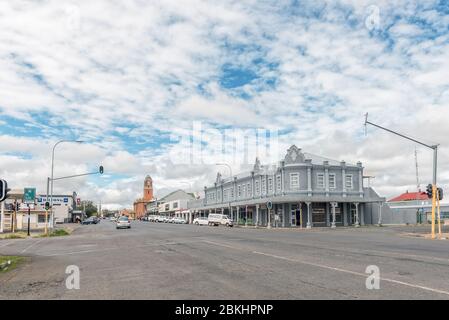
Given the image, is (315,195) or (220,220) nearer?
(315,195)

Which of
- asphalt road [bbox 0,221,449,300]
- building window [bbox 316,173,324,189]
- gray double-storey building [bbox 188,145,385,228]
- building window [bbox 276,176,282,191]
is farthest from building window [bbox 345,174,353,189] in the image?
asphalt road [bbox 0,221,449,300]

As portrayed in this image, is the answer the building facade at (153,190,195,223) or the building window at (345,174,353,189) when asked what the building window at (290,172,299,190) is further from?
the building facade at (153,190,195,223)

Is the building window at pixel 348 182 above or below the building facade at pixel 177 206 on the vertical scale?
above

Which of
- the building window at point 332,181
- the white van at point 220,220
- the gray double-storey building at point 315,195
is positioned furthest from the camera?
the white van at point 220,220

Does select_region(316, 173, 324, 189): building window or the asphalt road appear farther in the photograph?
select_region(316, 173, 324, 189): building window

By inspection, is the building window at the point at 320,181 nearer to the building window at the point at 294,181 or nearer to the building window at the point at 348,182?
the building window at the point at 294,181

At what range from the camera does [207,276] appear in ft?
35.1

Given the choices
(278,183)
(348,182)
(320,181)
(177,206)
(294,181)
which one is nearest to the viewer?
(294,181)

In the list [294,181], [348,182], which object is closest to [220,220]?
[294,181]

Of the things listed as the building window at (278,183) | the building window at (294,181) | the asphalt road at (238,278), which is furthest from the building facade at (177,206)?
the asphalt road at (238,278)

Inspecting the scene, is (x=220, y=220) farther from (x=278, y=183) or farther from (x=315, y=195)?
(x=315, y=195)

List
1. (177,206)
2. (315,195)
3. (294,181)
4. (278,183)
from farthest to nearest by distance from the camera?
(177,206), (278,183), (294,181), (315,195)
